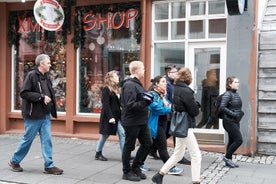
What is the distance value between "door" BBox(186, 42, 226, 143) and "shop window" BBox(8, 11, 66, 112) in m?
3.52

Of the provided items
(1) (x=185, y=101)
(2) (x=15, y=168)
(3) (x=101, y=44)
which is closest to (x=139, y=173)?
(1) (x=185, y=101)

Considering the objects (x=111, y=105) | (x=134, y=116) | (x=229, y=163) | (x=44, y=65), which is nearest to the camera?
(x=134, y=116)

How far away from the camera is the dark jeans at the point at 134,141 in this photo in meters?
6.44

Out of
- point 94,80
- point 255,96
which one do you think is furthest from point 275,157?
point 94,80

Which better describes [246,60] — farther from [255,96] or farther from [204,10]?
[204,10]

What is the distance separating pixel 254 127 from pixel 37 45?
6.13 meters

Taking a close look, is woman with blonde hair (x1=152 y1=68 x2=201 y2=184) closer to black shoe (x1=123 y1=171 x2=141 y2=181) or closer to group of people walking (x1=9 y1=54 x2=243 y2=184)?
group of people walking (x1=9 y1=54 x2=243 y2=184)

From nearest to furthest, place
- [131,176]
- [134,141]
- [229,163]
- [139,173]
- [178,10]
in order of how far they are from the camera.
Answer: [134,141]
[131,176]
[139,173]
[229,163]
[178,10]

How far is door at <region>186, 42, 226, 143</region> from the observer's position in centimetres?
933

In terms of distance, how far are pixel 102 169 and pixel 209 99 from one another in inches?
129

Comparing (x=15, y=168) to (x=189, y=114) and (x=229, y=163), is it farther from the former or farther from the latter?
(x=229, y=163)

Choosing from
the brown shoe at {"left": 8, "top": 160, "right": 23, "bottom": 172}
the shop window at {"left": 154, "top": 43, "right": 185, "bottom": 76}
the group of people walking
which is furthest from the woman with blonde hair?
the shop window at {"left": 154, "top": 43, "right": 185, "bottom": 76}

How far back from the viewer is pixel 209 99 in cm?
951

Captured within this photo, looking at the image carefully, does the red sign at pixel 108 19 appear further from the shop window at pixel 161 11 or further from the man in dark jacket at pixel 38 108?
the man in dark jacket at pixel 38 108
